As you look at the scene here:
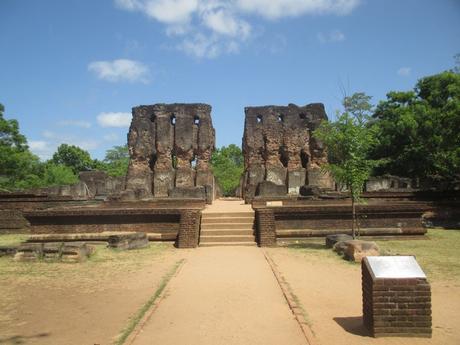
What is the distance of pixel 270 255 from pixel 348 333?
16.0 feet

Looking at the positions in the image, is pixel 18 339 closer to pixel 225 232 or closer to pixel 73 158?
A: pixel 225 232

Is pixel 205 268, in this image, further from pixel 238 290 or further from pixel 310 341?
pixel 310 341

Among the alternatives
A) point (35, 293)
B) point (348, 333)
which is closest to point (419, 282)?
point (348, 333)

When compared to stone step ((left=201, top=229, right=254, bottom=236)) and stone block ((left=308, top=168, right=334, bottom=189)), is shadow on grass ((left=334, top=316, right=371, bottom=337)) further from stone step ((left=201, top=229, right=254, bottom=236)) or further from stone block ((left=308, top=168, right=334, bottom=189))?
stone block ((left=308, top=168, right=334, bottom=189))

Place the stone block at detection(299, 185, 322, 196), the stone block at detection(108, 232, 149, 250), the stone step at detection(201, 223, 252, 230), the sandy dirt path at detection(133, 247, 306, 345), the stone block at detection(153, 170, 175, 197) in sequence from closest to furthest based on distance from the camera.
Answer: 1. the sandy dirt path at detection(133, 247, 306, 345)
2. the stone block at detection(108, 232, 149, 250)
3. the stone step at detection(201, 223, 252, 230)
4. the stone block at detection(299, 185, 322, 196)
5. the stone block at detection(153, 170, 175, 197)

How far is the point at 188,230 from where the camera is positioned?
10.5 meters

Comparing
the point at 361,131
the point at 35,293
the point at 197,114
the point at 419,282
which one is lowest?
the point at 35,293

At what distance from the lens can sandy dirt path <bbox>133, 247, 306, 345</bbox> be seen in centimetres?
410

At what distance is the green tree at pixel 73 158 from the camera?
188ft

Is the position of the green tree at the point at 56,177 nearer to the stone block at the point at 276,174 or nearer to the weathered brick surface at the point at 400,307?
the stone block at the point at 276,174

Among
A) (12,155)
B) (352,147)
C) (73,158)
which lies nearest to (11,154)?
(12,155)

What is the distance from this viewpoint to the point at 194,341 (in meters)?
4.01

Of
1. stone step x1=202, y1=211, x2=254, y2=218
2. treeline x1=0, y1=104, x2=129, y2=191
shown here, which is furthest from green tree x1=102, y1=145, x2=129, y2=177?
stone step x1=202, y1=211, x2=254, y2=218

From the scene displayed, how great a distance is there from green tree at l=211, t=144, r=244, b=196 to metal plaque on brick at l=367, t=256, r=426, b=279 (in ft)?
115
